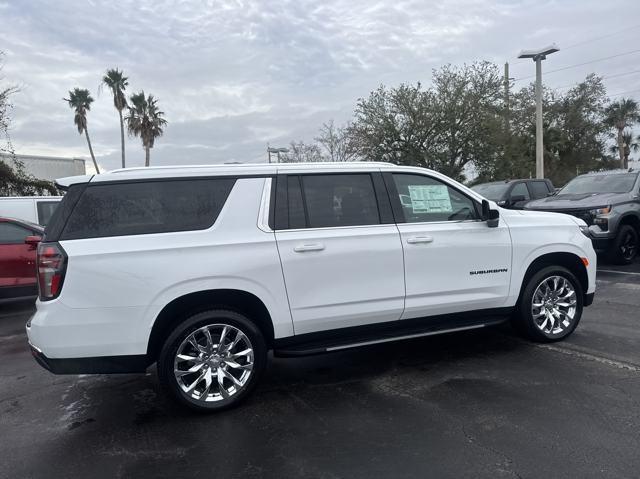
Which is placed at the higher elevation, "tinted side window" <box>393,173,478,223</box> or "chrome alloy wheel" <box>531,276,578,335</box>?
"tinted side window" <box>393,173,478,223</box>

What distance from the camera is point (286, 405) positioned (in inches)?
153

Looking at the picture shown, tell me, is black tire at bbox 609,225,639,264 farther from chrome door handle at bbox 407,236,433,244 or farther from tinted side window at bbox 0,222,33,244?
tinted side window at bbox 0,222,33,244

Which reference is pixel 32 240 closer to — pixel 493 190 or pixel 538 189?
pixel 493 190

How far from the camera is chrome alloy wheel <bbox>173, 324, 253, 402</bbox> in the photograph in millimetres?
3697

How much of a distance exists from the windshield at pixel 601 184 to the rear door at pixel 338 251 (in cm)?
771

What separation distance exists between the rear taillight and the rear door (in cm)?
153

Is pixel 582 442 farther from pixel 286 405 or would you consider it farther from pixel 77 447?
pixel 77 447

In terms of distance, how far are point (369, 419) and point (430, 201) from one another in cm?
205

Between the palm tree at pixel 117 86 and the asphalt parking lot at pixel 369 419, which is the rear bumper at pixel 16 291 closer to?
the asphalt parking lot at pixel 369 419

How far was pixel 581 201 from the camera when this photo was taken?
9.51 meters

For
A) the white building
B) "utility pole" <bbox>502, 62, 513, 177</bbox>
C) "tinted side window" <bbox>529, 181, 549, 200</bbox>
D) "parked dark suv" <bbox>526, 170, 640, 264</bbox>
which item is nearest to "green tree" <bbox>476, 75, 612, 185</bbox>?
"utility pole" <bbox>502, 62, 513, 177</bbox>

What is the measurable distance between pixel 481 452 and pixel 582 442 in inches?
25.9

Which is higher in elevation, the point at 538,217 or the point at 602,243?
the point at 538,217

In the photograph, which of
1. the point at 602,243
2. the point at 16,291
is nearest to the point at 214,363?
the point at 16,291
